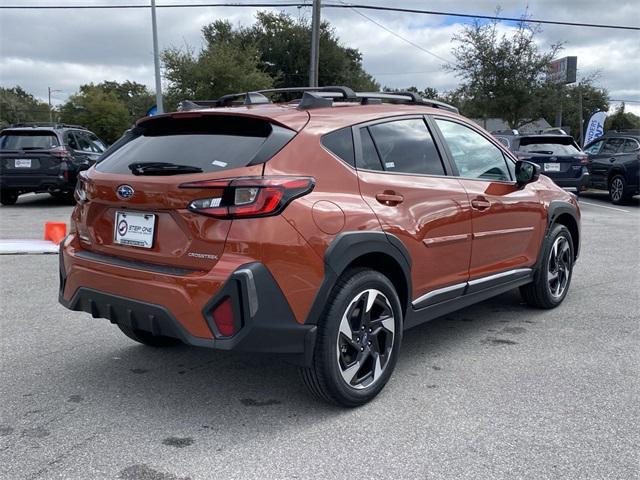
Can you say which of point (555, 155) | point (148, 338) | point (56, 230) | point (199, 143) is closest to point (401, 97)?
point (199, 143)

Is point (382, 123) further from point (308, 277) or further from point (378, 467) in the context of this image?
point (378, 467)

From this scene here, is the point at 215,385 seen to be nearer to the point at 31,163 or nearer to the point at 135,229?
the point at 135,229

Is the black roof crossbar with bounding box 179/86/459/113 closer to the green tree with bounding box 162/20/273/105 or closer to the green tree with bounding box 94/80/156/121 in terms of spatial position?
the green tree with bounding box 162/20/273/105

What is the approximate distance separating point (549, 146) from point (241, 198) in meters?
12.1

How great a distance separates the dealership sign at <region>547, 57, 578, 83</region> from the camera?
24.4 m

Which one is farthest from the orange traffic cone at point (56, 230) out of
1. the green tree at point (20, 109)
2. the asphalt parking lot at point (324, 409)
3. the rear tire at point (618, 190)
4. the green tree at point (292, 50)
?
the green tree at point (20, 109)

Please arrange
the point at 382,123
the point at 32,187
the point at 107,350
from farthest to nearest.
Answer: the point at 32,187 → the point at 107,350 → the point at 382,123

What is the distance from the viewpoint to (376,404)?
3.40 meters

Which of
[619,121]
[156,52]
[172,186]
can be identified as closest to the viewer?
[172,186]

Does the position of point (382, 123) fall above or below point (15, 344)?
above

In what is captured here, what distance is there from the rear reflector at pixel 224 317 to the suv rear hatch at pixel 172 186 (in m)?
0.20

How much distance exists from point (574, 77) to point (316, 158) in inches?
991

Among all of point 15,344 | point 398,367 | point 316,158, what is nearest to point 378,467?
point 398,367

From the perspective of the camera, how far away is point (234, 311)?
2818 millimetres
